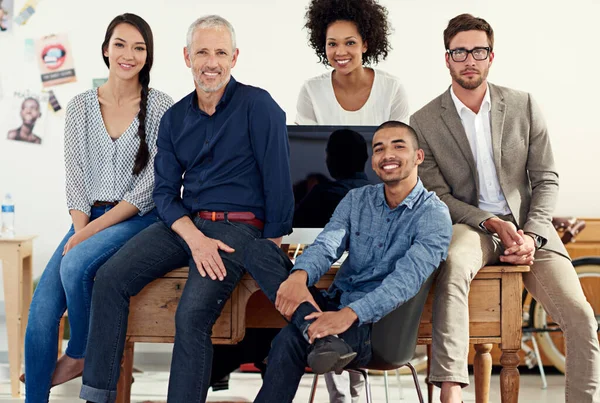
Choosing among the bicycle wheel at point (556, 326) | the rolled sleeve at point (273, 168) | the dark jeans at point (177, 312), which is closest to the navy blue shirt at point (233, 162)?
the rolled sleeve at point (273, 168)

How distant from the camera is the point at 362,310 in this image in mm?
2354

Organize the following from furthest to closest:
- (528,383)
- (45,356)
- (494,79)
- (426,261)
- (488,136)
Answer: (494,79)
(528,383)
(488,136)
(45,356)
(426,261)

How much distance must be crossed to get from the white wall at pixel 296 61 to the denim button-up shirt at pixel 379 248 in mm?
2122

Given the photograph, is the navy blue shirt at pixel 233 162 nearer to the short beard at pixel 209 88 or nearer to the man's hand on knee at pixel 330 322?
the short beard at pixel 209 88

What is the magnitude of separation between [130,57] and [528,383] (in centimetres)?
266

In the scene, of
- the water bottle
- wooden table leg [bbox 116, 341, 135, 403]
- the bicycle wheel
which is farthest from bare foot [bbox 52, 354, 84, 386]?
the bicycle wheel

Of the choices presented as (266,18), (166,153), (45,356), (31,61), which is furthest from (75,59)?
A: (45,356)

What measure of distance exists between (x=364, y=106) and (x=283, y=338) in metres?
1.21

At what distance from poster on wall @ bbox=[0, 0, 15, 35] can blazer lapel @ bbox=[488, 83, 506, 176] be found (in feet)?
10.2

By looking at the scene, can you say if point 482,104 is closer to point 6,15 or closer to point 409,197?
point 409,197

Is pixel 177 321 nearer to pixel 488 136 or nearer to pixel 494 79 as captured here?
pixel 488 136

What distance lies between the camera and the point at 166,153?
2771 mm

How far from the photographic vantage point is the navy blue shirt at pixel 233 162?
2668 mm

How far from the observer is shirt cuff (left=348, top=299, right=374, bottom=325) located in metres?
2.35
